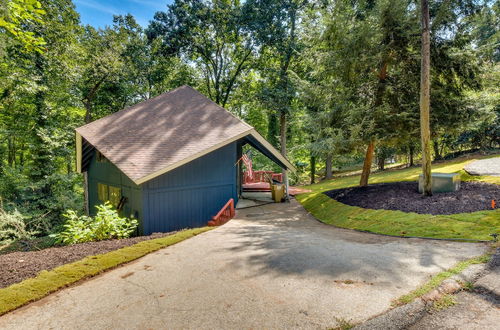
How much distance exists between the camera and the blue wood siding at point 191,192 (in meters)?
9.50

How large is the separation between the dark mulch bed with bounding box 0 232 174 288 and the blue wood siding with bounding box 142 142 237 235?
3.02m

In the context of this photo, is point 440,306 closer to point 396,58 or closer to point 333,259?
point 333,259

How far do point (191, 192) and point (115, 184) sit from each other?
341 centimetres

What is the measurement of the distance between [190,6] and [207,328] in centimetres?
2148

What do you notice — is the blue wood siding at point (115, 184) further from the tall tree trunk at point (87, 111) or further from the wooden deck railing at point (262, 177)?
the wooden deck railing at point (262, 177)

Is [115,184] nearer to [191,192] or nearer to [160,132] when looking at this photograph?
[160,132]

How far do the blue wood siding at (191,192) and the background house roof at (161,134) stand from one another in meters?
0.79

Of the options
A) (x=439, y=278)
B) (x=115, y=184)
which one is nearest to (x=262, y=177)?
(x=115, y=184)

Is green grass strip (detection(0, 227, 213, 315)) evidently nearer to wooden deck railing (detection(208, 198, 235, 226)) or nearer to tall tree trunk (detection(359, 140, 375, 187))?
wooden deck railing (detection(208, 198, 235, 226))

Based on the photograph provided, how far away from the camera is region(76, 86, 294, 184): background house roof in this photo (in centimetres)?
909

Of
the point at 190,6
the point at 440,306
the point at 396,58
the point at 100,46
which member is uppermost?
the point at 190,6

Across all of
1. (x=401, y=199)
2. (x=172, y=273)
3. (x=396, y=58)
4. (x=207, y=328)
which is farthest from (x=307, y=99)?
(x=207, y=328)

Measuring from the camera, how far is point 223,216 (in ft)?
33.4

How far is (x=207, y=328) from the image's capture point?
10.3ft
